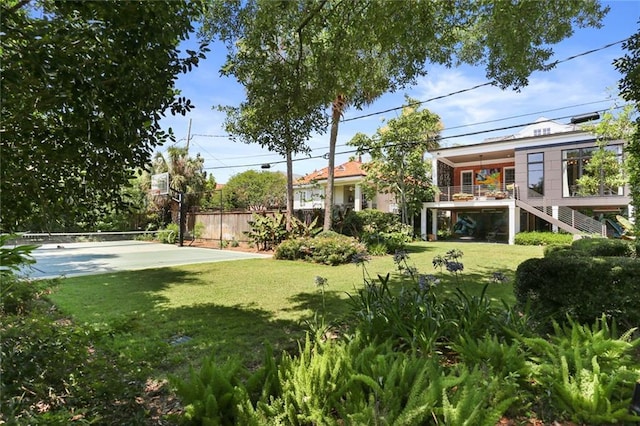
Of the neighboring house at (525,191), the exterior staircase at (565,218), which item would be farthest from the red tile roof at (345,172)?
the exterior staircase at (565,218)

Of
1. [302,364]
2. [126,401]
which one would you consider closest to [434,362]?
[302,364]

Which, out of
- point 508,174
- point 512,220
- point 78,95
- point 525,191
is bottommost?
point 512,220

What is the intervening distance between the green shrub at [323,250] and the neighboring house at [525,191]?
11317mm

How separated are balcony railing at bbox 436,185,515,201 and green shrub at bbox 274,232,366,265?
1155cm

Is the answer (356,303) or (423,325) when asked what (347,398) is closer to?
(423,325)

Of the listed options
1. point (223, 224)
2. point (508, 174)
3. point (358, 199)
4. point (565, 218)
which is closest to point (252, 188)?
point (358, 199)

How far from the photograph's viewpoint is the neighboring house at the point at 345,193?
25.2 meters

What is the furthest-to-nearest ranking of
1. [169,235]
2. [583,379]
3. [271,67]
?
[169,235], [271,67], [583,379]

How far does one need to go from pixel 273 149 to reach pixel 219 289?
3.46m

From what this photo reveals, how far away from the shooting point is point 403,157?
787 inches

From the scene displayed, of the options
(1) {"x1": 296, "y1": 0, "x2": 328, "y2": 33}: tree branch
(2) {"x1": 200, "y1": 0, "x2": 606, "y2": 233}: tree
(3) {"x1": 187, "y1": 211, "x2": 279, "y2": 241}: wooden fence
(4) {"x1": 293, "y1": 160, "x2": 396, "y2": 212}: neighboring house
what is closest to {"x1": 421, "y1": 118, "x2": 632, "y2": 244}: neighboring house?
(4) {"x1": 293, "y1": 160, "x2": 396, "y2": 212}: neighboring house

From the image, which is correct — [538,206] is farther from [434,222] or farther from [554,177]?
[434,222]

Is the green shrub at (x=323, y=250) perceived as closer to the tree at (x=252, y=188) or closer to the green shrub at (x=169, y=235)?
the green shrub at (x=169, y=235)

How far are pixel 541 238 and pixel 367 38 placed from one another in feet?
56.2
